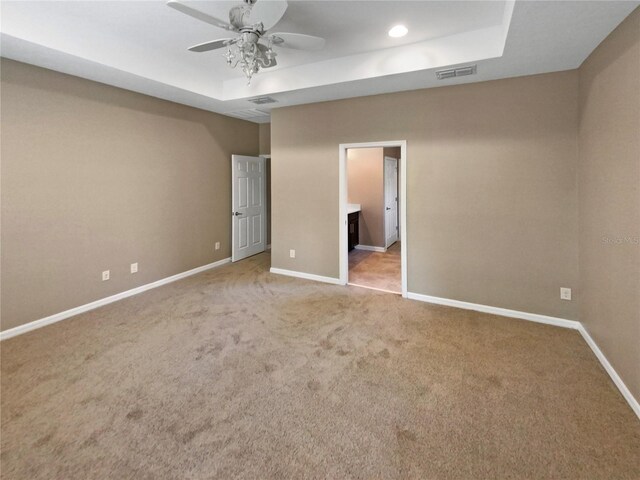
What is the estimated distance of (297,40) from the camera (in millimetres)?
2436

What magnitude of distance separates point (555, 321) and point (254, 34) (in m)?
3.85

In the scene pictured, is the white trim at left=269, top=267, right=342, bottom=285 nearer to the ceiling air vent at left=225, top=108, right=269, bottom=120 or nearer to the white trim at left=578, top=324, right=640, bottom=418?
the ceiling air vent at left=225, top=108, right=269, bottom=120

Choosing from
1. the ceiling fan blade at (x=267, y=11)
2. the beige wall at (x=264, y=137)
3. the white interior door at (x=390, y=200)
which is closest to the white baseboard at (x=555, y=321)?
the white interior door at (x=390, y=200)

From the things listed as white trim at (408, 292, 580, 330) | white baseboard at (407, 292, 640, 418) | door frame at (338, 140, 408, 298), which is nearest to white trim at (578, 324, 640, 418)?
white baseboard at (407, 292, 640, 418)

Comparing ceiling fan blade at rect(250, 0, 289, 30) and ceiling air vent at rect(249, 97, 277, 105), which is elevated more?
ceiling air vent at rect(249, 97, 277, 105)

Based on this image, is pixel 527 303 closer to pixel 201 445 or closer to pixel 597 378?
pixel 597 378

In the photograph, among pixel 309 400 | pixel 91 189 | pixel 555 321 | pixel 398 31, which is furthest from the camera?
pixel 91 189

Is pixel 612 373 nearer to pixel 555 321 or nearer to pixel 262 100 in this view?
pixel 555 321

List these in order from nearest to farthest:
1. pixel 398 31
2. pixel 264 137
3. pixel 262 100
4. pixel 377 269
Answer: pixel 398 31 → pixel 262 100 → pixel 377 269 → pixel 264 137

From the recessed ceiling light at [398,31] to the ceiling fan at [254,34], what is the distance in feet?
2.92

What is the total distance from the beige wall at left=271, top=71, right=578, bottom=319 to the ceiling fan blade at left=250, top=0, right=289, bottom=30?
2.26m

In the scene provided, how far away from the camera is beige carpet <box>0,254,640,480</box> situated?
1697 mm

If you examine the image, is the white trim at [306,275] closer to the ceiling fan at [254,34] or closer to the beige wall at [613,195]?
the beige wall at [613,195]

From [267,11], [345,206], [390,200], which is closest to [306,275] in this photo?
[345,206]
